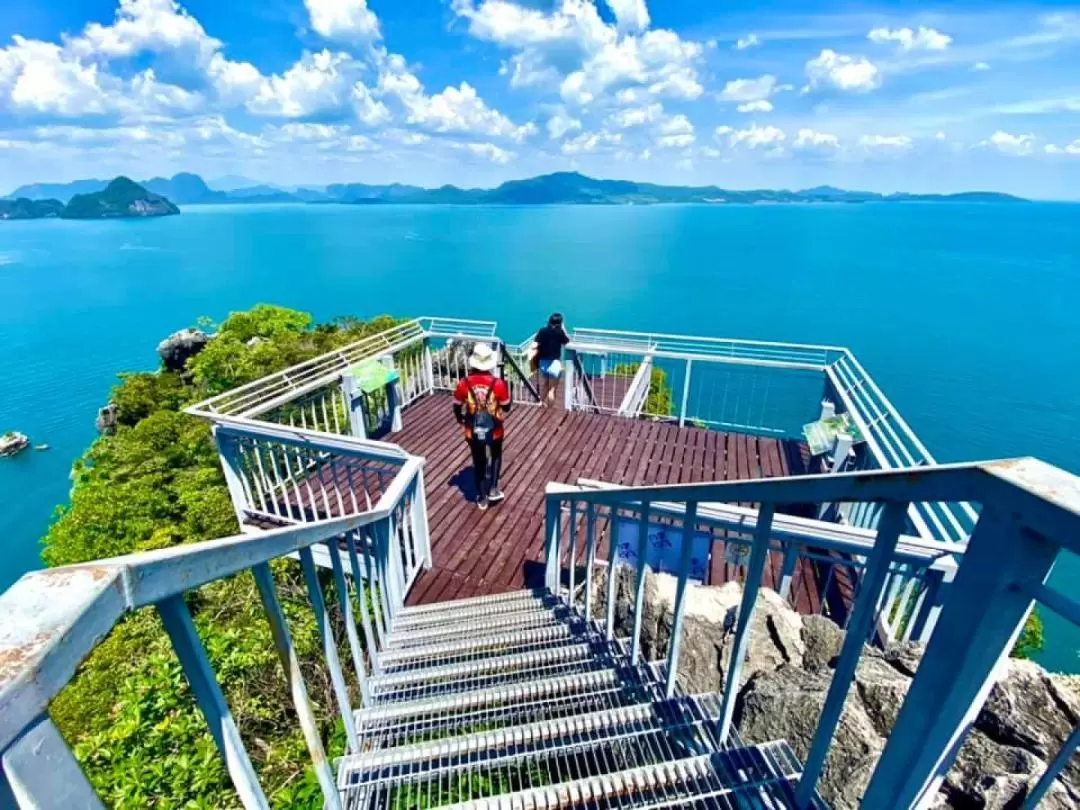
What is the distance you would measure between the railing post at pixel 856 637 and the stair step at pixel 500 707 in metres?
1.04

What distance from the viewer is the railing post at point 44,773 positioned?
1.80 feet

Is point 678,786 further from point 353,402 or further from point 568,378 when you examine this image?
point 568,378

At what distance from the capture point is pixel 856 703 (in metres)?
2.35

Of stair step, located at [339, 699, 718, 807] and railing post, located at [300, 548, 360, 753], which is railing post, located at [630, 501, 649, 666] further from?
railing post, located at [300, 548, 360, 753]

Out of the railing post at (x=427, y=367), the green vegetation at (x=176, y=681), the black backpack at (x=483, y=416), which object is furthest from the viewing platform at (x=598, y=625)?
the railing post at (x=427, y=367)

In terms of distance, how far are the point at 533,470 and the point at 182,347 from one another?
123 feet

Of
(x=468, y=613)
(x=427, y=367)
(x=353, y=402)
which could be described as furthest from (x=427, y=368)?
(x=468, y=613)

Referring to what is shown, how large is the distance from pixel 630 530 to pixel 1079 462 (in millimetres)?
38078

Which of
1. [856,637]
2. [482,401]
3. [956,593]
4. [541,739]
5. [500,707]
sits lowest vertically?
[500,707]

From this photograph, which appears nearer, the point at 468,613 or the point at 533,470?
the point at 468,613

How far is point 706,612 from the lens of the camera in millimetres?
3609

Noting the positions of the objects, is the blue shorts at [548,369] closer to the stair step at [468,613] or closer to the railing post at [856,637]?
the stair step at [468,613]

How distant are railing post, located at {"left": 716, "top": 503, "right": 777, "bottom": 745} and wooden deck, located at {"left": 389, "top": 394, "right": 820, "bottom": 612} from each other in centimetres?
306

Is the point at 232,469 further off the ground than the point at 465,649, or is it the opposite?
the point at 465,649
